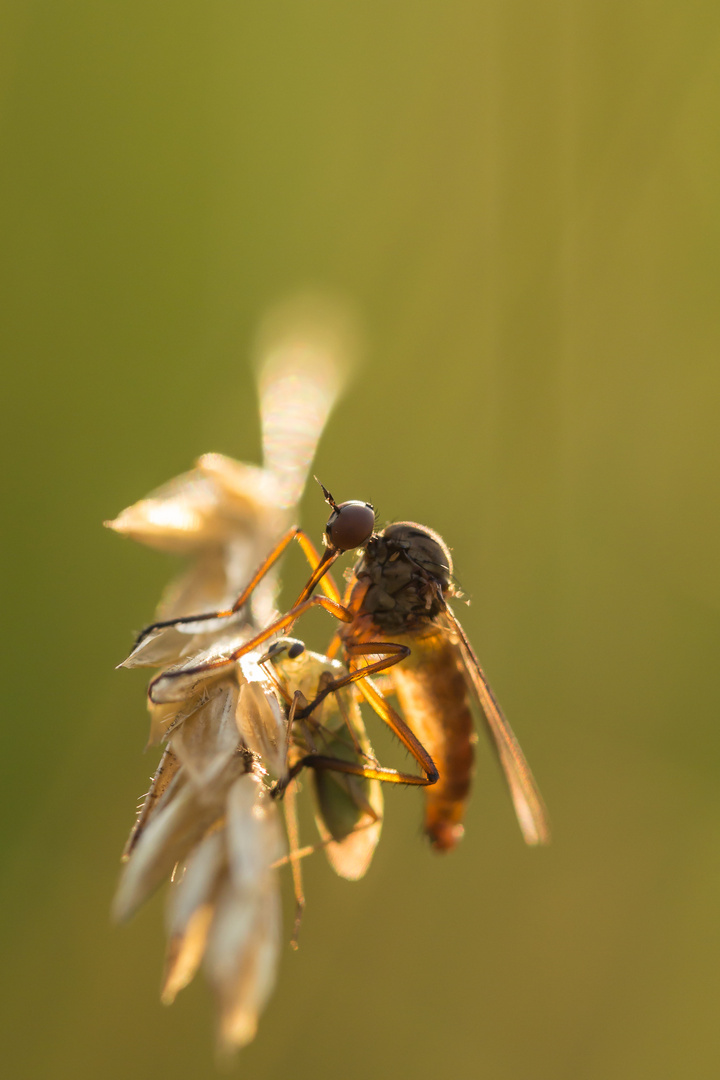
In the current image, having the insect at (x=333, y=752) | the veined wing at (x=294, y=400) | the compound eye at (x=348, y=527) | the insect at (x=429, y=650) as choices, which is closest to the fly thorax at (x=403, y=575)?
the insect at (x=429, y=650)

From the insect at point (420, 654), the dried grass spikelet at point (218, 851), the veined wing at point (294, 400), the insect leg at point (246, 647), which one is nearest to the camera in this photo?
the dried grass spikelet at point (218, 851)

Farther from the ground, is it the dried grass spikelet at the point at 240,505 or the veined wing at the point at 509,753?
the dried grass spikelet at the point at 240,505

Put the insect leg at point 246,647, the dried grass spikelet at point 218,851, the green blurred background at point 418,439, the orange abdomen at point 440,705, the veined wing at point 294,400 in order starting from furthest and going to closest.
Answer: the orange abdomen at point 440,705
the green blurred background at point 418,439
the veined wing at point 294,400
the insect leg at point 246,647
the dried grass spikelet at point 218,851

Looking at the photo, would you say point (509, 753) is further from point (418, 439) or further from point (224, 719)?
point (418, 439)

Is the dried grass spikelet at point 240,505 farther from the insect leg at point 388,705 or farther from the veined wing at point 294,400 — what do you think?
the insect leg at point 388,705

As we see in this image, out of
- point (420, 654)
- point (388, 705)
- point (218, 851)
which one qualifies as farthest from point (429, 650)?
point (218, 851)

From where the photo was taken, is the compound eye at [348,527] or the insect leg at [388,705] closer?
the insect leg at [388,705]

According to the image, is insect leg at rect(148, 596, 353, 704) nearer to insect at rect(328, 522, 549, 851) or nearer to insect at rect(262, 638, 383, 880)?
insect at rect(262, 638, 383, 880)
